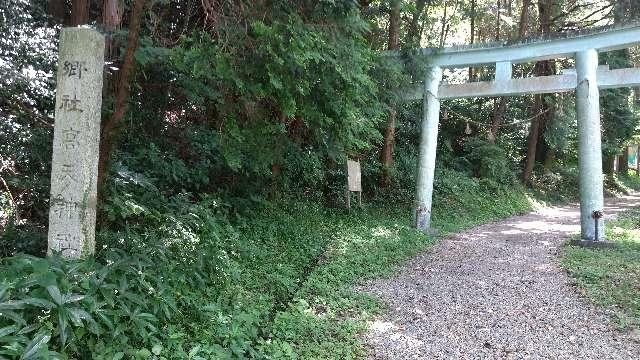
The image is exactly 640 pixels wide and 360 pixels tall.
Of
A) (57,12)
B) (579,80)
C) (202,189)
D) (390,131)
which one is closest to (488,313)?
(202,189)

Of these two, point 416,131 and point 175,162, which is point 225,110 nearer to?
point 175,162

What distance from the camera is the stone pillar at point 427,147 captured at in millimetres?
9727

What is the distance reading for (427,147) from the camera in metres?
9.89

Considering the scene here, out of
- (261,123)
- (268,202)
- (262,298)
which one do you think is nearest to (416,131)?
(268,202)

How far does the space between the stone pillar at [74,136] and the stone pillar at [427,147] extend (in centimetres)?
741

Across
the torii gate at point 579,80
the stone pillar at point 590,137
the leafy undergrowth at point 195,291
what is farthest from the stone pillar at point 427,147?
the stone pillar at point 590,137

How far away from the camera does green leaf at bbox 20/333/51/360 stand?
96.0 inches

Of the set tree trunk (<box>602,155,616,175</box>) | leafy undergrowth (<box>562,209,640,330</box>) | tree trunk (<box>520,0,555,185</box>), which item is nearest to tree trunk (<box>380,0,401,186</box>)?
leafy undergrowth (<box>562,209,640,330</box>)

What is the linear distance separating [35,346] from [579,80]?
9163 mm

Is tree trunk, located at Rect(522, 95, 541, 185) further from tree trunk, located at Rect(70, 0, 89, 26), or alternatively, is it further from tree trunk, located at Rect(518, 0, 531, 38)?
tree trunk, located at Rect(70, 0, 89, 26)

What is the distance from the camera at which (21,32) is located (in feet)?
17.5

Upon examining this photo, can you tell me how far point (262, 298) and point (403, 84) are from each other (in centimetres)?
574

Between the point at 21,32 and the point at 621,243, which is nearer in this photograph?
the point at 21,32

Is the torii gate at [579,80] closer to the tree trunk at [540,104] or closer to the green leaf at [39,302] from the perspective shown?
the tree trunk at [540,104]
